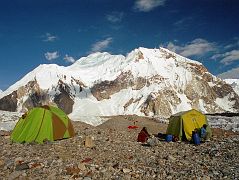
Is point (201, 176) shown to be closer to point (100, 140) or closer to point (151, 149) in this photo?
point (151, 149)

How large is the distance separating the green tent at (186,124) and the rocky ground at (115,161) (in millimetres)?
3463

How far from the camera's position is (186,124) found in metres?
28.8

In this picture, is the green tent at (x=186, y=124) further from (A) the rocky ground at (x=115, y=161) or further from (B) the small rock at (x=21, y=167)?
(B) the small rock at (x=21, y=167)

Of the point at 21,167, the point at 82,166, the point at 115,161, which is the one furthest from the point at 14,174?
the point at 115,161

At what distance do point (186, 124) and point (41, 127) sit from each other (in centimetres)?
1062

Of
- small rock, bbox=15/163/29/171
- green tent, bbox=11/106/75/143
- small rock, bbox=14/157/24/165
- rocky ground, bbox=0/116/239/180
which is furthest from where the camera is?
green tent, bbox=11/106/75/143

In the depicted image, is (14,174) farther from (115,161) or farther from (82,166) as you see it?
(115,161)

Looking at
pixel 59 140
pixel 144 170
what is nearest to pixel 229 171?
pixel 144 170

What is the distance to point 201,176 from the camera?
15391 millimetres

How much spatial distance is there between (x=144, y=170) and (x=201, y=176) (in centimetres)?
251

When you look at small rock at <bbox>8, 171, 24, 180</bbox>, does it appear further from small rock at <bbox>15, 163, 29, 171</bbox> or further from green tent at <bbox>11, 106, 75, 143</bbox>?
green tent at <bbox>11, 106, 75, 143</bbox>

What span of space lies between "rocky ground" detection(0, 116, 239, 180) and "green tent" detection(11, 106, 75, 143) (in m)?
1.08

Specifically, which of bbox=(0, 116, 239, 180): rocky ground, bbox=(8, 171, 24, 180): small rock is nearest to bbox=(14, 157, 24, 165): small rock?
bbox=(0, 116, 239, 180): rocky ground

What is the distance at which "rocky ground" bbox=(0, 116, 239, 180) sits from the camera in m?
16.2
